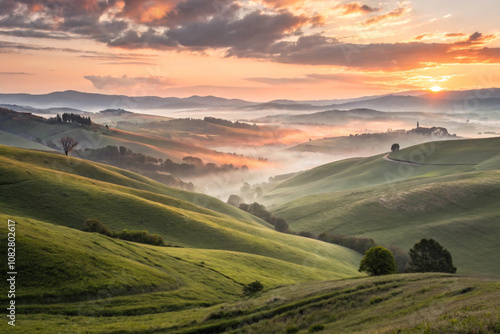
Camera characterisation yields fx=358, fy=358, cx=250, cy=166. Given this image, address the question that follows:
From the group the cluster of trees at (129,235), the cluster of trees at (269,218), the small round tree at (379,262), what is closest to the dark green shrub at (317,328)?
the small round tree at (379,262)

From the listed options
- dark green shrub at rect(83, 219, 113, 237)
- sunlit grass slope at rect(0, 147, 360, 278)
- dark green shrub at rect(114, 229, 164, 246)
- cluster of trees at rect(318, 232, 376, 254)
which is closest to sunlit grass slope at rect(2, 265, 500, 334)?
dark green shrub at rect(114, 229, 164, 246)

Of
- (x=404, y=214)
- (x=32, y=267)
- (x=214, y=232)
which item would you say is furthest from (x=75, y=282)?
(x=404, y=214)

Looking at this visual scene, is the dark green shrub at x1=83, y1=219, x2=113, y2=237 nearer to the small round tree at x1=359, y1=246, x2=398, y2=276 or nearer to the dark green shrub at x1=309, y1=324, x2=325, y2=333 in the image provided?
the small round tree at x1=359, y1=246, x2=398, y2=276

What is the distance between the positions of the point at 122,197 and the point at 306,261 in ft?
150

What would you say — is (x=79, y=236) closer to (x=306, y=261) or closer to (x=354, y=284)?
(x=354, y=284)

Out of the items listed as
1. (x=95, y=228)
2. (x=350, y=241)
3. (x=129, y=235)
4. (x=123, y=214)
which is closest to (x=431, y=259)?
(x=350, y=241)

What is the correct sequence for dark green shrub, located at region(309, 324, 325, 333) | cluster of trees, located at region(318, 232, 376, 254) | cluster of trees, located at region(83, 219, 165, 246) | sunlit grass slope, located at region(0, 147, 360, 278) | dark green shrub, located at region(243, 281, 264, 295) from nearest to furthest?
1. dark green shrub, located at region(309, 324, 325, 333)
2. dark green shrub, located at region(243, 281, 264, 295)
3. cluster of trees, located at region(83, 219, 165, 246)
4. sunlit grass slope, located at region(0, 147, 360, 278)
5. cluster of trees, located at region(318, 232, 376, 254)

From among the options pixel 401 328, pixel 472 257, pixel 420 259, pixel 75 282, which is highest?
pixel 401 328

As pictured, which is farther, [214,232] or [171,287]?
[214,232]

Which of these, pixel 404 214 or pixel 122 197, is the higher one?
pixel 122 197

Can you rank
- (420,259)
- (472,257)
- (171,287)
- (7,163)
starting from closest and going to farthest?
(171,287), (420,259), (7,163), (472,257)

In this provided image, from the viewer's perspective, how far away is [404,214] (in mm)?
134625

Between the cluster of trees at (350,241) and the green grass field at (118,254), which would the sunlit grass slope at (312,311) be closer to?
the green grass field at (118,254)

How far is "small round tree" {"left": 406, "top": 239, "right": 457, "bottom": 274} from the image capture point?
69.9 metres
